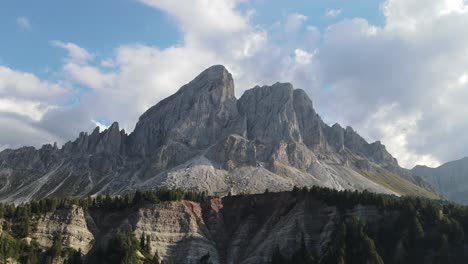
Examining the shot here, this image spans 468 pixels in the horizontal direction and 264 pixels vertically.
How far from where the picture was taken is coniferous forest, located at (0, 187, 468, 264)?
139 m

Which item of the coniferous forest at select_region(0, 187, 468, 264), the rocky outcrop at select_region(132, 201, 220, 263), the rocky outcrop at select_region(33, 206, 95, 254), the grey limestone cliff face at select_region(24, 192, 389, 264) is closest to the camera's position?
the coniferous forest at select_region(0, 187, 468, 264)

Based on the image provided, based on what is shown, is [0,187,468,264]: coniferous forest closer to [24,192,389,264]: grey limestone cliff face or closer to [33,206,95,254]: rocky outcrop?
[33,206,95,254]: rocky outcrop

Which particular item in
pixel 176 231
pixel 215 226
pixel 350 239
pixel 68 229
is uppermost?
pixel 215 226

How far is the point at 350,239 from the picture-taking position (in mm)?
143500

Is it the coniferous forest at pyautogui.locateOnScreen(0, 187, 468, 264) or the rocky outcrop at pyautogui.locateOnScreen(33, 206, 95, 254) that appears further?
the rocky outcrop at pyautogui.locateOnScreen(33, 206, 95, 254)

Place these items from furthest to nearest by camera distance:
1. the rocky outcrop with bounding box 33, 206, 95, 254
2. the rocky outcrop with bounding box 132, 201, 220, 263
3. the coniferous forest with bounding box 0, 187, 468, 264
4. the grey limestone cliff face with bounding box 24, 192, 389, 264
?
the rocky outcrop with bounding box 132, 201, 220, 263, the rocky outcrop with bounding box 33, 206, 95, 254, the grey limestone cliff face with bounding box 24, 192, 389, 264, the coniferous forest with bounding box 0, 187, 468, 264

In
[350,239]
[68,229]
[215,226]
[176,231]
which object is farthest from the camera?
[215,226]

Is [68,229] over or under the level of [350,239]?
over

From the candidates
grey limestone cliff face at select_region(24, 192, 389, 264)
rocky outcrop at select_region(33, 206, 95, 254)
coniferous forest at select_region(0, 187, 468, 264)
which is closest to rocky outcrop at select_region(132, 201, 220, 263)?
grey limestone cliff face at select_region(24, 192, 389, 264)

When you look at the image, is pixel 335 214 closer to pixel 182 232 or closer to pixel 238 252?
pixel 238 252

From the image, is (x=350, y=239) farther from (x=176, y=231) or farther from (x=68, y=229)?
(x=68, y=229)

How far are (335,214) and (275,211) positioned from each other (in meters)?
24.0

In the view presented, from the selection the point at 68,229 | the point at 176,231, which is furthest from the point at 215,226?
the point at 68,229

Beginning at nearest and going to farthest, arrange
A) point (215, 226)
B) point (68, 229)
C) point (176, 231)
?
point (68, 229) < point (176, 231) < point (215, 226)
